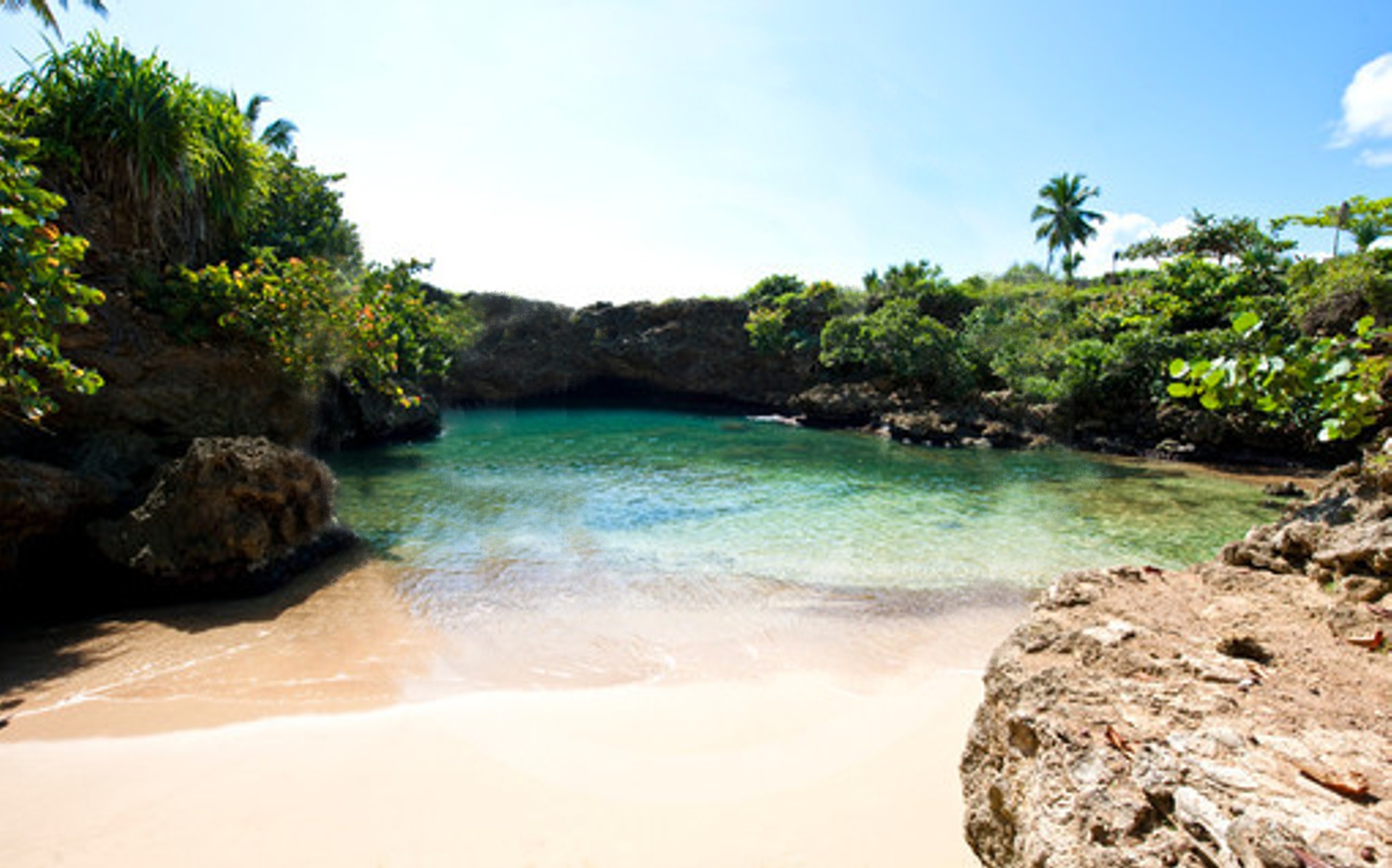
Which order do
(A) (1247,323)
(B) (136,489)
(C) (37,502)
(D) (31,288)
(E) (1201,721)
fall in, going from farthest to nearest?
(B) (136,489)
(C) (37,502)
(D) (31,288)
(E) (1201,721)
(A) (1247,323)

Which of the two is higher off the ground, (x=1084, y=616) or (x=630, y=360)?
(x=630, y=360)

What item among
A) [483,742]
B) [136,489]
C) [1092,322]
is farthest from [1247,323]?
[1092,322]

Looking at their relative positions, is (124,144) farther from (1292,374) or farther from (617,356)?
(617,356)

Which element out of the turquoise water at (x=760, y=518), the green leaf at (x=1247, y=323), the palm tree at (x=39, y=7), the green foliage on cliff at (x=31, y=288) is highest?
the palm tree at (x=39, y=7)

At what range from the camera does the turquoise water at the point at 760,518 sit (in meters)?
7.93

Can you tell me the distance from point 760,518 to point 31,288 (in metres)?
9.09

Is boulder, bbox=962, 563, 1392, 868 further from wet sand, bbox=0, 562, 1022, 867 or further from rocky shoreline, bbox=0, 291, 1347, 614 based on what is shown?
rocky shoreline, bbox=0, 291, 1347, 614

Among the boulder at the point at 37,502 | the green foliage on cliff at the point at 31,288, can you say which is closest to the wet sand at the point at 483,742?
the boulder at the point at 37,502

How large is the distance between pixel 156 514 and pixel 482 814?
553 cm

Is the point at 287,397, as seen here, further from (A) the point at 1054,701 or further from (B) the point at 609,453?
(A) the point at 1054,701

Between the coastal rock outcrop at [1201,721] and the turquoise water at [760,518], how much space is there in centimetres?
406

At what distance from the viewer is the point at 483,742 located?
4.09m

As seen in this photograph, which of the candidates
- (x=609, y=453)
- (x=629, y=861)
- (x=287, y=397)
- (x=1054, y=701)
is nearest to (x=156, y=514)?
(x=287, y=397)

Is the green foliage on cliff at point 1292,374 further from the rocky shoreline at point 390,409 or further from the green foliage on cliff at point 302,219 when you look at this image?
the green foliage on cliff at point 302,219
